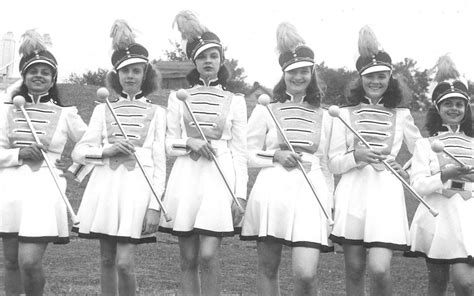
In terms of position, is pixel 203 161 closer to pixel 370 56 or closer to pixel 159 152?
pixel 159 152

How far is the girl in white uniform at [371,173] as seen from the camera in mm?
6441

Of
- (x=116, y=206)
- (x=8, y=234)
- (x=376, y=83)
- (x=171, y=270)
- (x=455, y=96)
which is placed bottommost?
(x=171, y=270)

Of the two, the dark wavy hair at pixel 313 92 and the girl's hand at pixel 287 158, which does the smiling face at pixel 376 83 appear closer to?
the dark wavy hair at pixel 313 92

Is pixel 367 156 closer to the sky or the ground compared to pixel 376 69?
closer to the ground

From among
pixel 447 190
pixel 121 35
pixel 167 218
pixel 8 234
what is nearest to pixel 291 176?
pixel 167 218

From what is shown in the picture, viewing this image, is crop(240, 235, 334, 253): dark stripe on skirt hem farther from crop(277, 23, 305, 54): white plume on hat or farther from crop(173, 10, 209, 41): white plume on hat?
crop(173, 10, 209, 41): white plume on hat

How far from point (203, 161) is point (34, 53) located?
179 cm

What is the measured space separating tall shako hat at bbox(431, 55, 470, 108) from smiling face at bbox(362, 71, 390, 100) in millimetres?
476

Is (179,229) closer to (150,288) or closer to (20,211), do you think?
(20,211)

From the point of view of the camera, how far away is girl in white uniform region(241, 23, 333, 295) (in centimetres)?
644

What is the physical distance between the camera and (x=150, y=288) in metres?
9.38

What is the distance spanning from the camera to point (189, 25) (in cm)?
700

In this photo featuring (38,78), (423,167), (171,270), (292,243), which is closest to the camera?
(292,243)

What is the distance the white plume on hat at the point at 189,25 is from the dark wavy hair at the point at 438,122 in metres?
2.12
